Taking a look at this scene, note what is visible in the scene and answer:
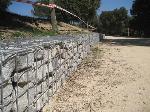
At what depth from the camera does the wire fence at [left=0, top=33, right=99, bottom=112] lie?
5.34 m

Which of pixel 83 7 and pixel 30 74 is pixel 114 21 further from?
pixel 30 74

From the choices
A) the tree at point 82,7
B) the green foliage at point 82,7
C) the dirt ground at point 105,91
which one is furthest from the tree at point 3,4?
the tree at point 82,7

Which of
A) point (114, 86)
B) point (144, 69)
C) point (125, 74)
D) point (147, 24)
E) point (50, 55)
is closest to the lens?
point (50, 55)

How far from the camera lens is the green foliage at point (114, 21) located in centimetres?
9050

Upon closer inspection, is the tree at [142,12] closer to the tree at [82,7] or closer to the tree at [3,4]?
the tree at [82,7]

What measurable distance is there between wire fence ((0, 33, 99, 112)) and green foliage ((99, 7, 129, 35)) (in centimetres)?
8015

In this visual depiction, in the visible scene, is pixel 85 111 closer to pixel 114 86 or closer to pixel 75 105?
pixel 75 105

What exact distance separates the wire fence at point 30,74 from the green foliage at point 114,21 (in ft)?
263

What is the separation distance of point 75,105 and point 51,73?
3.34 ft

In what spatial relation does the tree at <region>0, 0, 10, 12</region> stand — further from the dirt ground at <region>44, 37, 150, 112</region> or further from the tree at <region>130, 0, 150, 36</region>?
the tree at <region>130, 0, 150, 36</region>

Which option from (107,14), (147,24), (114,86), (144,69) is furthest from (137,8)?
(107,14)

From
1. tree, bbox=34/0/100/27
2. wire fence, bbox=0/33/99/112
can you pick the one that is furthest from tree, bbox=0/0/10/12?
tree, bbox=34/0/100/27

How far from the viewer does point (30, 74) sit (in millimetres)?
6520

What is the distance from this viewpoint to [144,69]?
12695mm
